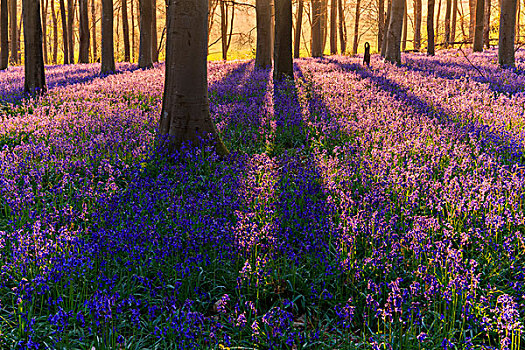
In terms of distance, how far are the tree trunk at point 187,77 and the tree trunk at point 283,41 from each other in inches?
331

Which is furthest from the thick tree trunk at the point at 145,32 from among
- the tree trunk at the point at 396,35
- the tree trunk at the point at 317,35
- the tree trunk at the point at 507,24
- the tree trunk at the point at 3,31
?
the tree trunk at the point at 507,24

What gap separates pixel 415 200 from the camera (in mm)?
4910

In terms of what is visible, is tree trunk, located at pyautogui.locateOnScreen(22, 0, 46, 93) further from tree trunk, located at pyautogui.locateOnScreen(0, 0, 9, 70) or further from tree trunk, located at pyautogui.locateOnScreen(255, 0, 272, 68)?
tree trunk, located at pyautogui.locateOnScreen(0, 0, 9, 70)

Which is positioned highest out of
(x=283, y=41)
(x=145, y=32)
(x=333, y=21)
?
(x=333, y=21)

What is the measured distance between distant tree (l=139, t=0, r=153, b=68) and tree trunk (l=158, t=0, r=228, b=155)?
50.2ft

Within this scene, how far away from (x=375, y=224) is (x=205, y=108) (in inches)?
159

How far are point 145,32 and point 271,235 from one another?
64.1 feet

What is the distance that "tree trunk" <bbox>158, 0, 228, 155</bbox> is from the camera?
6.78m

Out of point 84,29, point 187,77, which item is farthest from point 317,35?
point 187,77

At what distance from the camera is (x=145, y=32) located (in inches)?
823

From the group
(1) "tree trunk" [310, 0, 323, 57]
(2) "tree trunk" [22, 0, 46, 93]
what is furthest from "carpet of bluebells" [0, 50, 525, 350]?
(1) "tree trunk" [310, 0, 323, 57]

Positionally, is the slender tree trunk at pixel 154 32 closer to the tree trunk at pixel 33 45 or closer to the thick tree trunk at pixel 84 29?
the thick tree trunk at pixel 84 29

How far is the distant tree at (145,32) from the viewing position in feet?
67.1

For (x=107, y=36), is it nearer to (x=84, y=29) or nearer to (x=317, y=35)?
(x=84, y=29)
